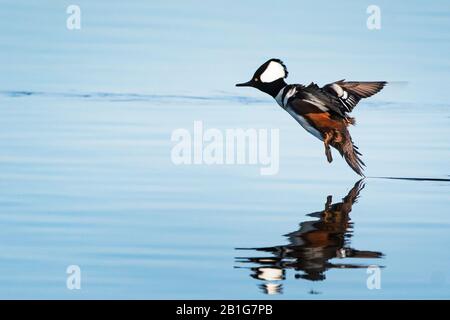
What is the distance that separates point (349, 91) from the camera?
40.2 feet

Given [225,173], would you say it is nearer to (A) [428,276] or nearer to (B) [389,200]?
(B) [389,200]

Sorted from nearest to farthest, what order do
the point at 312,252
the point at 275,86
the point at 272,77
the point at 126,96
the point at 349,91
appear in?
the point at 312,252, the point at 349,91, the point at 275,86, the point at 272,77, the point at 126,96

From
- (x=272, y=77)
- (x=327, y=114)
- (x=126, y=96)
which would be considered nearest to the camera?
(x=327, y=114)

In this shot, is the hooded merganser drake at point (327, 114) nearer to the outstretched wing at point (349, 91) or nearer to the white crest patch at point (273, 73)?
the outstretched wing at point (349, 91)

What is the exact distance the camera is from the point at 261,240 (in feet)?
28.2

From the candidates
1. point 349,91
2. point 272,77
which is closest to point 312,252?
point 349,91

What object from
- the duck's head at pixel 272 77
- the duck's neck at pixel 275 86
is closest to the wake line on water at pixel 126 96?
the duck's head at pixel 272 77

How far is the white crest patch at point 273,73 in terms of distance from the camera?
12.9 metres

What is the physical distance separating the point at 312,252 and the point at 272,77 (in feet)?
16.5

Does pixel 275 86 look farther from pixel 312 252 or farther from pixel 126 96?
pixel 312 252

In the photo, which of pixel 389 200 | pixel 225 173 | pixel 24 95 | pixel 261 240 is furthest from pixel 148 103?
pixel 261 240

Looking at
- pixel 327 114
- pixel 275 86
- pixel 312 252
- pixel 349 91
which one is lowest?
pixel 312 252

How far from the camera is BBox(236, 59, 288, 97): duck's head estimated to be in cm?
1285

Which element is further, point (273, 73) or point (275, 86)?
point (273, 73)
